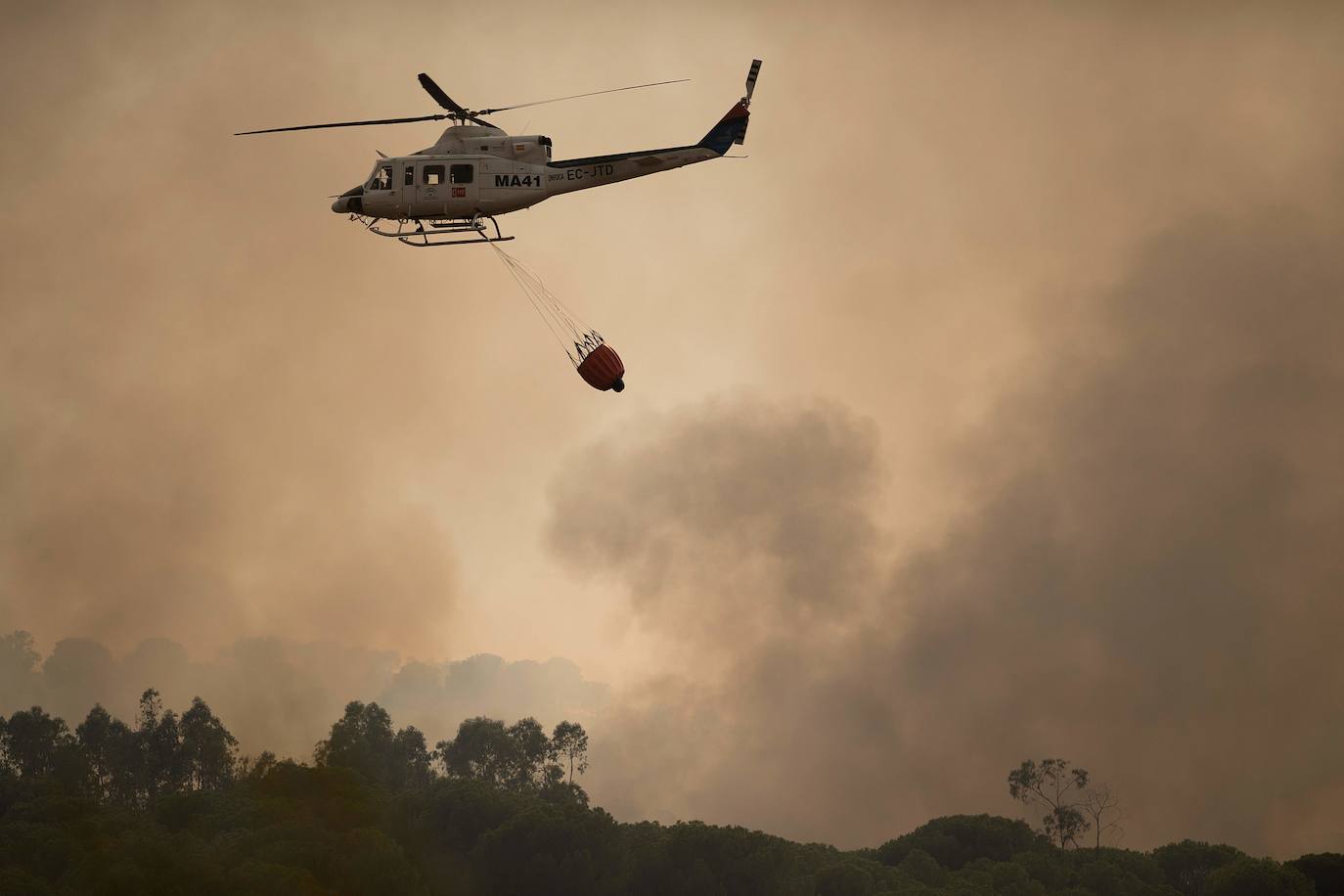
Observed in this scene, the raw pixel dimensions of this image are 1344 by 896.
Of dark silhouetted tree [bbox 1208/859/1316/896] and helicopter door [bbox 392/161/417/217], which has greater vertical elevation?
dark silhouetted tree [bbox 1208/859/1316/896]

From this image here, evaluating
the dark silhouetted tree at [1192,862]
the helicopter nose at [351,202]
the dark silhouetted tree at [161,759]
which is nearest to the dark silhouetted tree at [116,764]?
the dark silhouetted tree at [161,759]

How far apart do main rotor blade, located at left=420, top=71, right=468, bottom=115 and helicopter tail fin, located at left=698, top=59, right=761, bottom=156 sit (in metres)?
11.9

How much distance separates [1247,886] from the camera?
150000 mm

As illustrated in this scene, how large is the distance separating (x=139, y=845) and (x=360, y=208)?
58.7 m

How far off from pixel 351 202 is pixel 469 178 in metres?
5.89

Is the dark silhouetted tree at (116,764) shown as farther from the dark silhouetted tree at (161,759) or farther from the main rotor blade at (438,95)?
the main rotor blade at (438,95)

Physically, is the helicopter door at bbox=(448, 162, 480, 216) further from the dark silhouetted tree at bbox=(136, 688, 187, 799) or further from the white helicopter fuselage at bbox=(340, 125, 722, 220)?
the dark silhouetted tree at bbox=(136, 688, 187, 799)

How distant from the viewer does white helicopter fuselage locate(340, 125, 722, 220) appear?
64.7 meters

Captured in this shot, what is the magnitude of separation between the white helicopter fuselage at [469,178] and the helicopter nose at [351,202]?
46mm

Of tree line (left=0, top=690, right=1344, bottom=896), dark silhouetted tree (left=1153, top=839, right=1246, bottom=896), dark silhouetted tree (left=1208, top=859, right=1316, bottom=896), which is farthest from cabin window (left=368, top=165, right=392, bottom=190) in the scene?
dark silhouetted tree (left=1153, top=839, right=1246, bottom=896)

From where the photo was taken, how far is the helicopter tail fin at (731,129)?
68125 millimetres

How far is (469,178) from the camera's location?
6462cm

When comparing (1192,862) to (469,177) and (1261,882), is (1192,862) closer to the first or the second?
(1261,882)

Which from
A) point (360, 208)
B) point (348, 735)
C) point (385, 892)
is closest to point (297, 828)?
point (385, 892)
